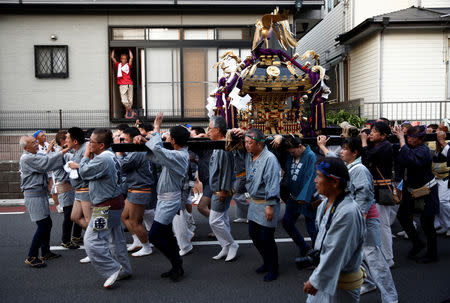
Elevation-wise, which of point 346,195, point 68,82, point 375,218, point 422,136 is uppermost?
point 68,82

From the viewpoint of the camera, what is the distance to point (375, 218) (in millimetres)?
4590

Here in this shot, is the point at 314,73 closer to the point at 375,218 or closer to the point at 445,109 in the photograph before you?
the point at 375,218

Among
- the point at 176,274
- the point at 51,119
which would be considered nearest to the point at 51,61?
the point at 51,119

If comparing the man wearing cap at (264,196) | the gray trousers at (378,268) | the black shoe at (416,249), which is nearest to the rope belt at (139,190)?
the man wearing cap at (264,196)

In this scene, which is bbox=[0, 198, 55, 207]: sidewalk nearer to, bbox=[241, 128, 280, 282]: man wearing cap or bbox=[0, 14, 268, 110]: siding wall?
bbox=[0, 14, 268, 110]: siding wall

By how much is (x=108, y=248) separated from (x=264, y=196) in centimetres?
203

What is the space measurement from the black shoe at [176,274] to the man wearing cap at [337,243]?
2.49 m

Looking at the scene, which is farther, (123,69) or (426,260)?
(123,69)

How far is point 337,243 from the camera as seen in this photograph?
2900 millimetres

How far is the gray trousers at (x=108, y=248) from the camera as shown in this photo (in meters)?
4.77

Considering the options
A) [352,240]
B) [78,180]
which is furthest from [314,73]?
[352,240]

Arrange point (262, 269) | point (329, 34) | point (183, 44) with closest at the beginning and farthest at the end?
point (262, 269)
point (183, 44)
point (329, 34)

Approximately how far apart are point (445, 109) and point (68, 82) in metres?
12.9

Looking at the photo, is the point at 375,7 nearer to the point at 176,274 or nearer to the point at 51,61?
the point at 51,61
